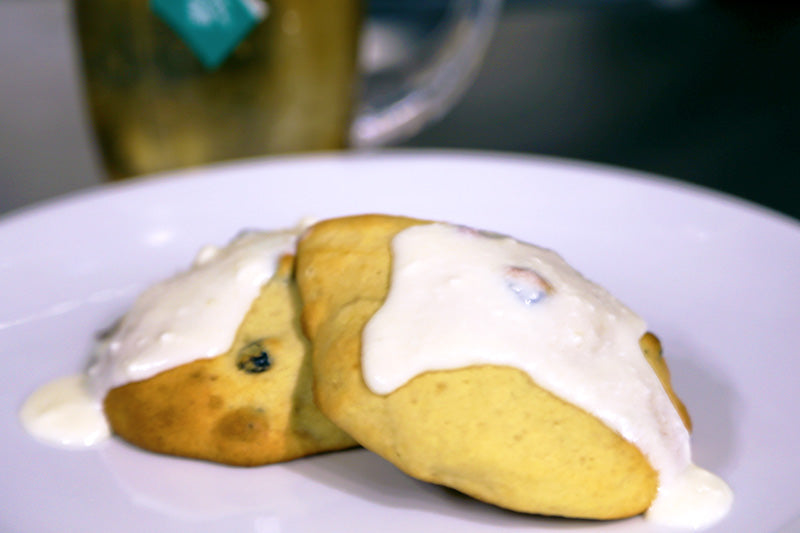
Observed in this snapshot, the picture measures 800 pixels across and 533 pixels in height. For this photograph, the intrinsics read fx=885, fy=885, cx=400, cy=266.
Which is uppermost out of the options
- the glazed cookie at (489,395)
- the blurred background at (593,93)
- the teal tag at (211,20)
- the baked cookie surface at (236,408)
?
the teal tag at (211,20)

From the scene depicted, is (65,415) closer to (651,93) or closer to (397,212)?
(397,212)

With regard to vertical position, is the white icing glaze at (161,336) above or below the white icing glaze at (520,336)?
Result: below

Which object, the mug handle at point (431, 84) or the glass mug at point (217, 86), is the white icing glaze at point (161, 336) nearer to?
the glass mug at point (217, 86)

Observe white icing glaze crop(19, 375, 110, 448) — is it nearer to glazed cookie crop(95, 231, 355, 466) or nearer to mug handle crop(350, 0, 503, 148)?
glazed cookie crop(95, 231, 355, 466)

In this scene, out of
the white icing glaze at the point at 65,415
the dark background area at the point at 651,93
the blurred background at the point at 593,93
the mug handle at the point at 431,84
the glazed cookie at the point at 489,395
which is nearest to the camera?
the glazed cookie at the point at 489,395

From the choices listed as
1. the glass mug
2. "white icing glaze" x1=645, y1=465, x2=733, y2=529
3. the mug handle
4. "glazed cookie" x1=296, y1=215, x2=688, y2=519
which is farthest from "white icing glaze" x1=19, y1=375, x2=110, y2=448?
the mug handle

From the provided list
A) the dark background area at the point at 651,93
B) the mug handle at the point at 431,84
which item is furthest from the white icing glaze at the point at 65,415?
the dark background area at the point at 651,93

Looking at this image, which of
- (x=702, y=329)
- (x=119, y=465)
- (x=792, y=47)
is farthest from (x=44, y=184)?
(x=792, y=47)

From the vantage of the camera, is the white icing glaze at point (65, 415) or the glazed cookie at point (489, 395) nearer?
the glazed cookie at point (489, 395)

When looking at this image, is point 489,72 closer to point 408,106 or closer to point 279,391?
point 408,106
